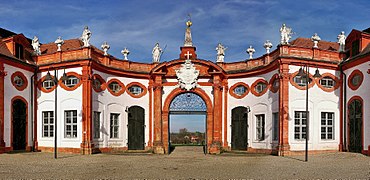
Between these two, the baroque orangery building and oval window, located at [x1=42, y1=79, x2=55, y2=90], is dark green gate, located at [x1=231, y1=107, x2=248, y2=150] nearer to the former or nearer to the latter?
the baroque orangery building

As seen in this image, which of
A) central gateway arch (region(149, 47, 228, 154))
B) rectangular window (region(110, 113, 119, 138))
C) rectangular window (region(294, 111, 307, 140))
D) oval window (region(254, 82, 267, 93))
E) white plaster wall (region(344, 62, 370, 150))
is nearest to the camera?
white plaster wall (region(344, 62, 370, 150))

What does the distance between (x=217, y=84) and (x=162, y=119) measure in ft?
15.0

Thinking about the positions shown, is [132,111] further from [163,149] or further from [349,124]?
[349,124]

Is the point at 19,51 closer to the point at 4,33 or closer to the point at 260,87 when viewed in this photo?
the point at 4,33

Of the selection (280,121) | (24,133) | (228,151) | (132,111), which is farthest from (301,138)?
(24,133)

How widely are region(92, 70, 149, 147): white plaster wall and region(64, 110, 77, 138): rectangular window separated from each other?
133 centimetres

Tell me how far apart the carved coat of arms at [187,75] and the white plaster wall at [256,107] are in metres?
2.67

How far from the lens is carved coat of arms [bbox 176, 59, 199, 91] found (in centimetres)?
2770

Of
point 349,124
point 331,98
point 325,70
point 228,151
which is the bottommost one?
point 228,151

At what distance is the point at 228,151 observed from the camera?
91.0 ft

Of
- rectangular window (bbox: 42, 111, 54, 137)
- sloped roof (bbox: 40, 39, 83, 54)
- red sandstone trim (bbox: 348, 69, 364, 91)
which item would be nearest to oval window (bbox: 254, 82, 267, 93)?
red sandstone trim (bbox: 348, 69, 364, 91)

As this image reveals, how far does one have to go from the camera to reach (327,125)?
2488 centimetres

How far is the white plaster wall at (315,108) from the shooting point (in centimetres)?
2381

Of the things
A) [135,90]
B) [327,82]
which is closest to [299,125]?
[327,82]
